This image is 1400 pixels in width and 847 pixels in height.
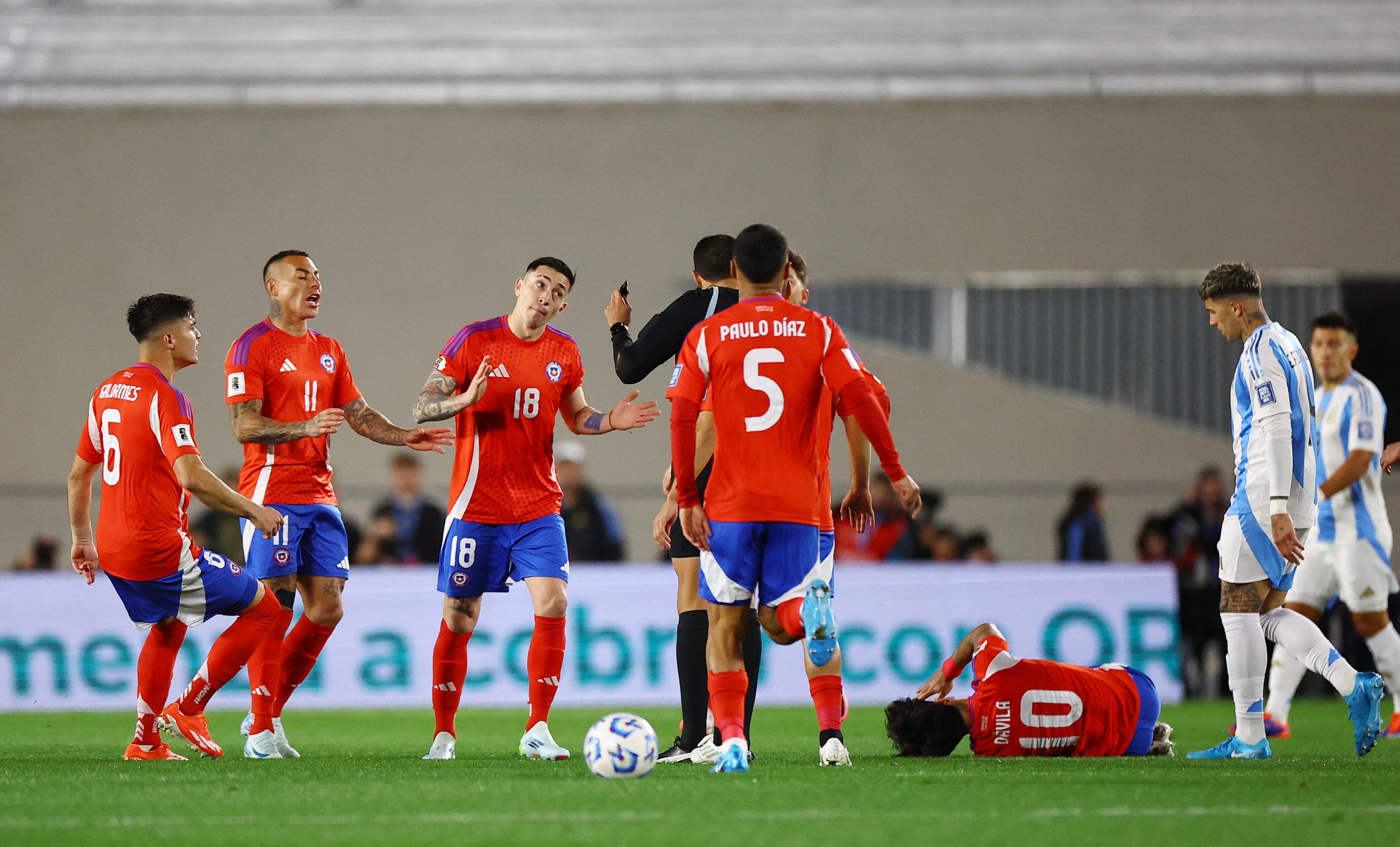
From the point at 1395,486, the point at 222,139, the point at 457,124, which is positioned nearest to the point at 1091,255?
the point at 1395,486

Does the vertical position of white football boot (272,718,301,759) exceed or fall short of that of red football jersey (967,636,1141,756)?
it falls short

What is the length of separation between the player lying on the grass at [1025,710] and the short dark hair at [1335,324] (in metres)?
2.69

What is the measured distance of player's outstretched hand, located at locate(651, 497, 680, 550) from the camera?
631 cm

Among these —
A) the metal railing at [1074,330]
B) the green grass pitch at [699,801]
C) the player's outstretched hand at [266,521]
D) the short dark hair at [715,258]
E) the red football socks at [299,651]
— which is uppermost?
the metal railing at [1074,330]

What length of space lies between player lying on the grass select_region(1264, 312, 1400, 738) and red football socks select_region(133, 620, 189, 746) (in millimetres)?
5484

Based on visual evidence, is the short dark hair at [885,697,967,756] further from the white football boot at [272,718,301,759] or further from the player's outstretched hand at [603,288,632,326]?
the white football boot at [272,718,301,759]

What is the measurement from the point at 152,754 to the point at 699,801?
302cm

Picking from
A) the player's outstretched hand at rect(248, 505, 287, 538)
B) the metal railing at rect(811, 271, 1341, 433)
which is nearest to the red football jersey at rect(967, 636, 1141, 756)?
the player's outstretched hand at rect(248, 505, 287, 538)

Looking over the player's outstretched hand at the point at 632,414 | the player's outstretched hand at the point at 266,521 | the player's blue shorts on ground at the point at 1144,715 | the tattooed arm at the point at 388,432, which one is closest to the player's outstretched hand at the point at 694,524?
the player's outstretched hand at the point at 632,414

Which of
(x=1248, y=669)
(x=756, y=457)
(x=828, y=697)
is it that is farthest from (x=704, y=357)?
(x=1248, y=669)

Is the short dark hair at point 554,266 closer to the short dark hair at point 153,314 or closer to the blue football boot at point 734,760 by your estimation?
the short dark hair at point 153,314

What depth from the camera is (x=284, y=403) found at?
7.00 metres

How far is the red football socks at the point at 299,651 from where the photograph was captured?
7.08 meters

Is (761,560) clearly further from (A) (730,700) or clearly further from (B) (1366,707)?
(B) (1366,707)
